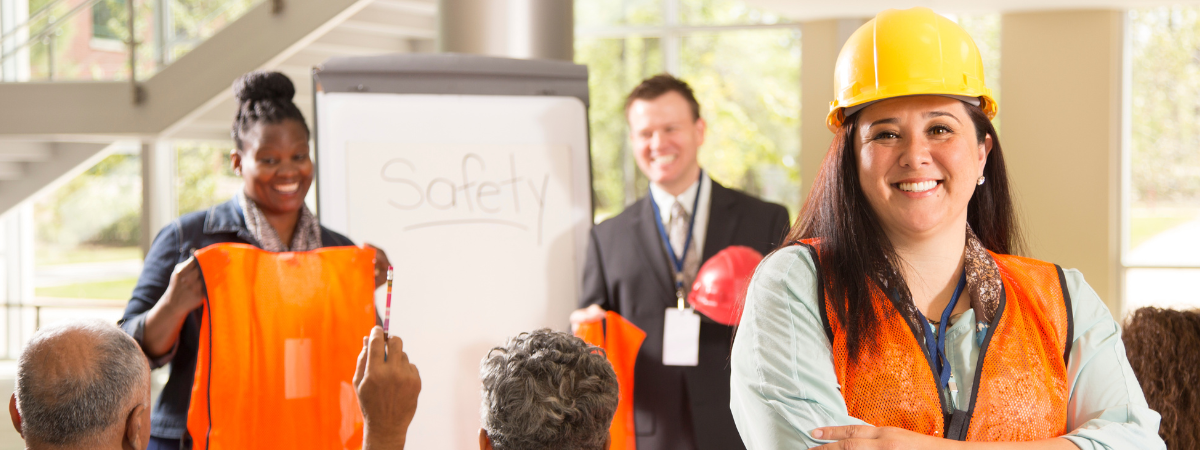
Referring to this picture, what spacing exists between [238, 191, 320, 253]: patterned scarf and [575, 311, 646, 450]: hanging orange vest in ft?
2.30

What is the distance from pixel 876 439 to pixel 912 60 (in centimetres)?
50

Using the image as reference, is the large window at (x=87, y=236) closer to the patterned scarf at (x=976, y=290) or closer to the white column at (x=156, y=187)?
the white column at (x=156, y=187)

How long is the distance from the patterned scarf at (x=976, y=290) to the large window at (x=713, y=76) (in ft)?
17.3

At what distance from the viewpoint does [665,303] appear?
2.22 meters

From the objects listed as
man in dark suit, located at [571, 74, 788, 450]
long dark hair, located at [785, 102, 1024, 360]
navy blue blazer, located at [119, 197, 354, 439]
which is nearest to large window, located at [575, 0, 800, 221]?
man in dark suit, located at [571, 74, 788, 450]

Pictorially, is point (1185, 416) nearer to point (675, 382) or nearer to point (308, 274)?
point (675, 382)

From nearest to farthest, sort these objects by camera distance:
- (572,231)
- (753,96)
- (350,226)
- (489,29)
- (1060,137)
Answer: (350,226) → (572,231) → (489,29) → (1060,137) → (753,96)

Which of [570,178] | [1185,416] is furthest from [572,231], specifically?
[1185,416]

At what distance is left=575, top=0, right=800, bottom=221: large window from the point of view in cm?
641

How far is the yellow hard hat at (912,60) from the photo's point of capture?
44.3 inches

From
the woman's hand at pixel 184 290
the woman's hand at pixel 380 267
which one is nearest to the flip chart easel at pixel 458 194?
the woman's hand at pixel 380 267

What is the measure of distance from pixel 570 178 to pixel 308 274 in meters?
0.79

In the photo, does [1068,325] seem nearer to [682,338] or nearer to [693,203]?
[682,338]

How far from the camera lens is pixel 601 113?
670cm
